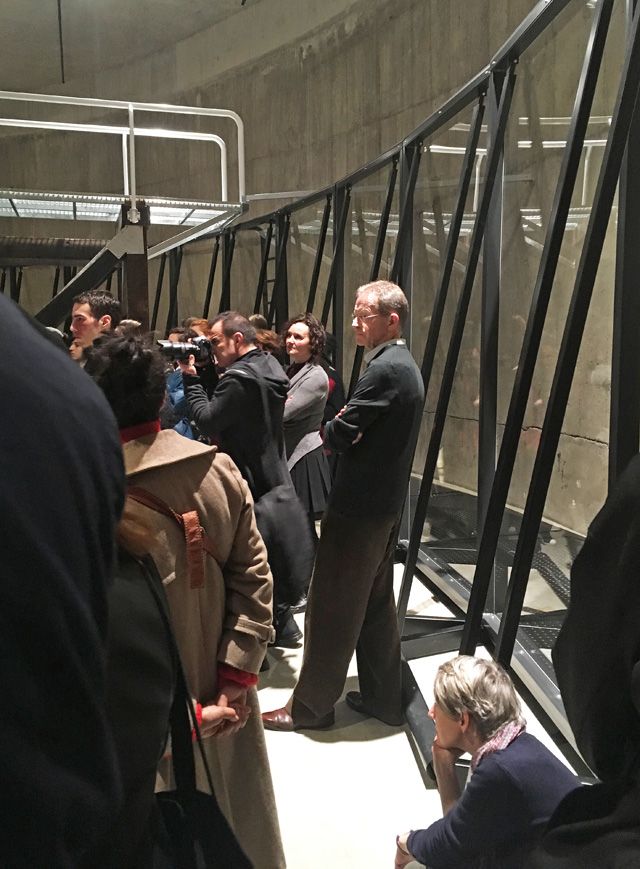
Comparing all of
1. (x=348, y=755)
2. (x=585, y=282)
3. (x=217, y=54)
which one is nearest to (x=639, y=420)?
(x=585, y=282)

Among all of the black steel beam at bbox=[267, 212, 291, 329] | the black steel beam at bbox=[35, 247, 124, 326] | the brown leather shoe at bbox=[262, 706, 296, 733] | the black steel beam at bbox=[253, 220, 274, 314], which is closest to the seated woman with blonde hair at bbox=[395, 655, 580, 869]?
the brown leather shoe at bbox=[262, 706, 296, 733]

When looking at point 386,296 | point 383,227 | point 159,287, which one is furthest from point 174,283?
point 386,296

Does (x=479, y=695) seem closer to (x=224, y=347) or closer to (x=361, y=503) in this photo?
(x=361, y=503)

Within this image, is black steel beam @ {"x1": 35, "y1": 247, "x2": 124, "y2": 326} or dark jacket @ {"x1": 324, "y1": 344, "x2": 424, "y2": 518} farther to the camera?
black steel beam @ {"x1": 35, "y1": 247, "x2": 124, "y2": 326}

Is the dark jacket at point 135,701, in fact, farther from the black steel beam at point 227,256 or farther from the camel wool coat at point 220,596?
the black steel beam at point 227,256

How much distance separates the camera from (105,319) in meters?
3.21

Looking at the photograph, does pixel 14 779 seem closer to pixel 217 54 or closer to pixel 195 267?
pixel 195 267

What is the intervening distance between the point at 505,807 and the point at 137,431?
114 centimetres

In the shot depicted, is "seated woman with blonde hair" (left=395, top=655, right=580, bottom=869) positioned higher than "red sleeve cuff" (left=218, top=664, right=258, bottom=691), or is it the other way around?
"red sleeve cuff" (left=218, top=664, right=258, bottom=691)

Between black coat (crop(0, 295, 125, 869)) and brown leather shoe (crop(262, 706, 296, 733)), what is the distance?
2.43 meters

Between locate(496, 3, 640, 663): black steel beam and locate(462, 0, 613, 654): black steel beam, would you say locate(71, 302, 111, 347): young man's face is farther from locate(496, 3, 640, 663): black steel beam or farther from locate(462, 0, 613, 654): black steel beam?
locate(496, 3, 640, 663): black steel beam

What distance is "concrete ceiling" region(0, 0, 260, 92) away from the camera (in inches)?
372

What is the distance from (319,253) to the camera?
6.36 metres

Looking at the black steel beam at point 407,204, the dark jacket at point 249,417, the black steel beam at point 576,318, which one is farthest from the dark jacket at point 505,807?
the black steel beam at point 407,204
